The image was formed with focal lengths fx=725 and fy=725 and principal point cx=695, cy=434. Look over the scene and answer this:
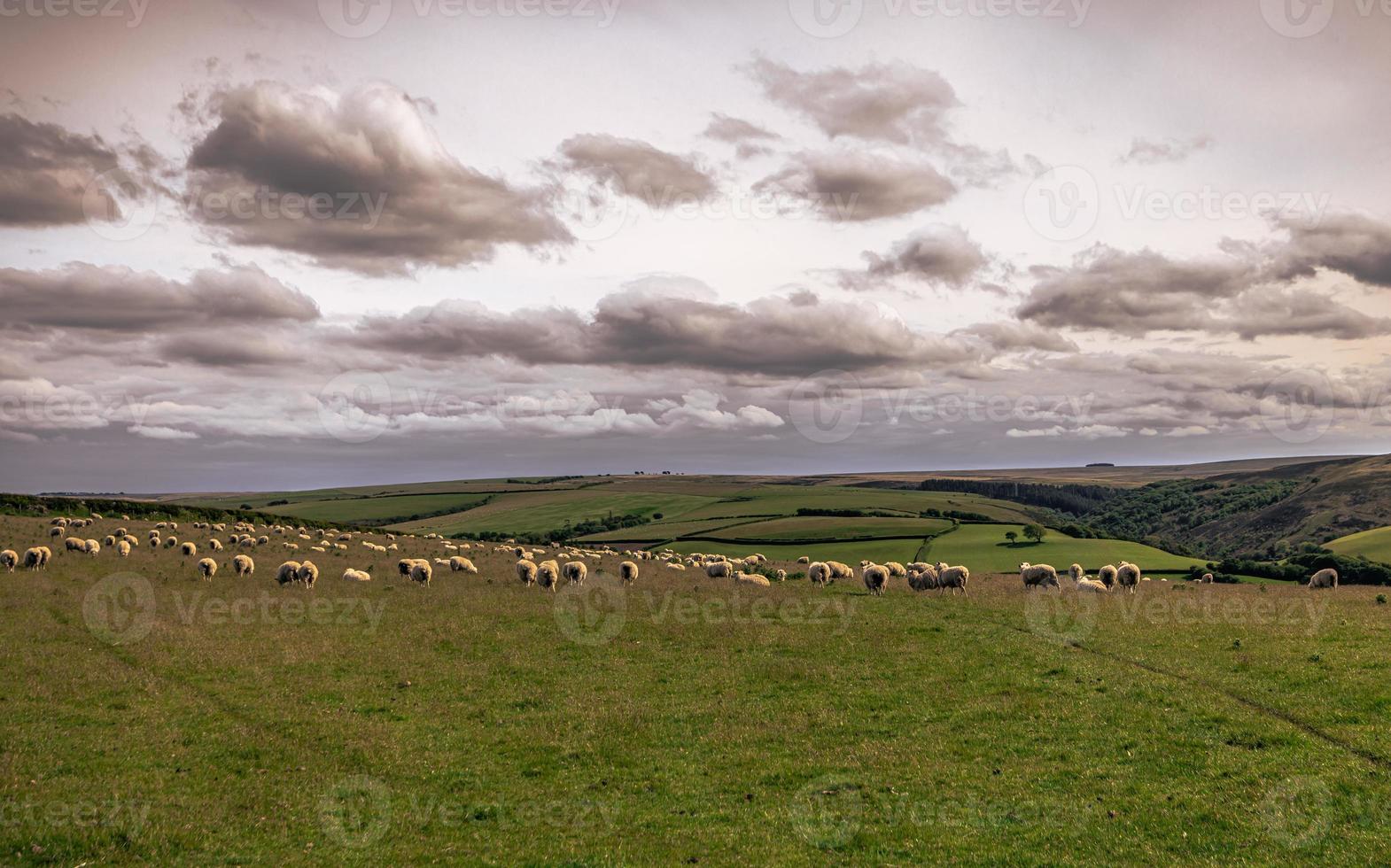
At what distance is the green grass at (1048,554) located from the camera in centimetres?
6881

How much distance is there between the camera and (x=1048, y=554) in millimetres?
75938

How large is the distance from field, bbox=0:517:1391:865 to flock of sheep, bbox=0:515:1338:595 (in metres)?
7.77

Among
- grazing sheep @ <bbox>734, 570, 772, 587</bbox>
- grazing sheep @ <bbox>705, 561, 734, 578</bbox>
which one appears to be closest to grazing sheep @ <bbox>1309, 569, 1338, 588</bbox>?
grazing sheep @ <bbox>734, 570, 772, 587</bbox>

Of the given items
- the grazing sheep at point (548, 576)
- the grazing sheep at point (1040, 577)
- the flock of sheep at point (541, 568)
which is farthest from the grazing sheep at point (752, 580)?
Result: the grazing sheep at point (1040, 577)

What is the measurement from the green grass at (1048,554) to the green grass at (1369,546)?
1510 cm

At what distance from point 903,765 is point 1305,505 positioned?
211 m

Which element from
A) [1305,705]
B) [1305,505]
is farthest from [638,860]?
[1305,505]

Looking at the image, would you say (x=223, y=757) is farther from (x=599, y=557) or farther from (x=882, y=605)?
(x=599, y=557)

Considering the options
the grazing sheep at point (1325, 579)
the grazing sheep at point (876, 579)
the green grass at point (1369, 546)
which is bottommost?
the green grass at point (1369, 546)

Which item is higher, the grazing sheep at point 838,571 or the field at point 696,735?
the field at point 696,735

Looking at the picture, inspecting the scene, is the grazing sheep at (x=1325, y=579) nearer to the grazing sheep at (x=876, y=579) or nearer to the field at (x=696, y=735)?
the field at (x=696, y=735)

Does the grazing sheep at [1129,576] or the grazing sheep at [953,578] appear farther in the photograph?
the grazing sheep at [1129,576]

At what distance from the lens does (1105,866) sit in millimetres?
11258

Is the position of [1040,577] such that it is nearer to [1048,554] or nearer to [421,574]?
[421,574]
